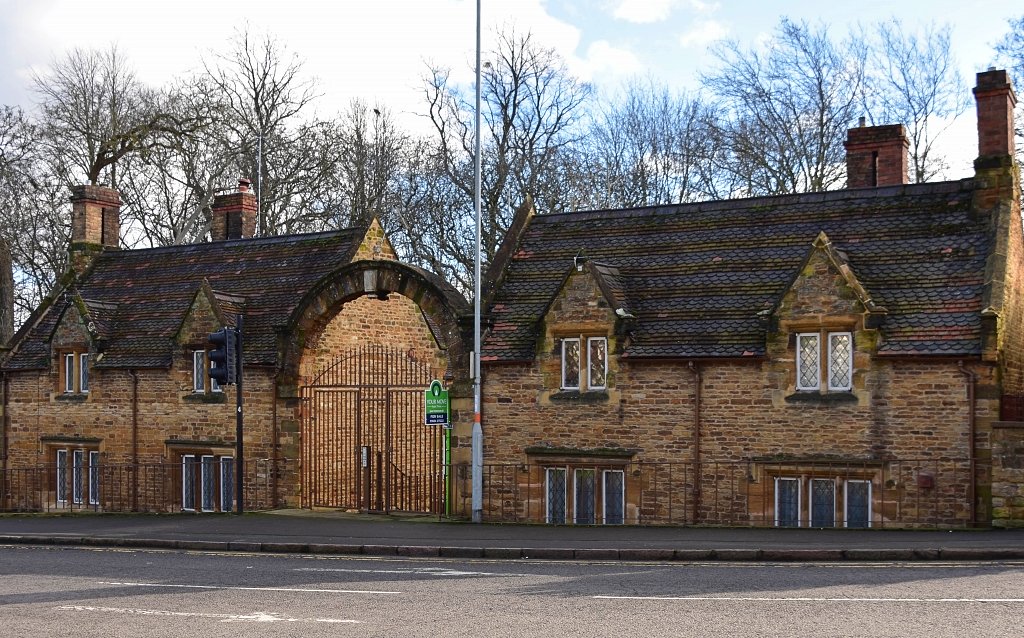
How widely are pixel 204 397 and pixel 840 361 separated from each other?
14.2 meters

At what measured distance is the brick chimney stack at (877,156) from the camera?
2359cm

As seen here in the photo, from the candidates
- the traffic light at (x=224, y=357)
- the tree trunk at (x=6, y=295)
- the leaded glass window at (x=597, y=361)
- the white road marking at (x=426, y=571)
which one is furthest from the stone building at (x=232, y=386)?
the tree trunk at (x=6, y=295)

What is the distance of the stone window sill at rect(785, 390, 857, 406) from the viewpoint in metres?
19.1

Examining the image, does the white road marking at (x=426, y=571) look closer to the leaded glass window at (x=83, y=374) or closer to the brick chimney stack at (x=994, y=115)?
the brick chimney stack at (x=994, y=115)

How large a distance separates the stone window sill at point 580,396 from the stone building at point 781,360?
0.04 metres

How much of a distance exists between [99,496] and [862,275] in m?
18.4

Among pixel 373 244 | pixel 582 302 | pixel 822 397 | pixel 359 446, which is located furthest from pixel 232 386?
pixel 822 397

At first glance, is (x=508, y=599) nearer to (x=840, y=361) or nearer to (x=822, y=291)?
(x=840, y=361)

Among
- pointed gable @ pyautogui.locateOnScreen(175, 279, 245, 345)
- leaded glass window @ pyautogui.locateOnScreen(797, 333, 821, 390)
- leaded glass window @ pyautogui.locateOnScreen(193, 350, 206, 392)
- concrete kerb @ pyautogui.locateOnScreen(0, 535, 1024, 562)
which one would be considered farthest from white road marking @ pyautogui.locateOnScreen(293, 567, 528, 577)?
leaded glass window @ pyautogui.locateOnScreen(193, 350, 206, 392)

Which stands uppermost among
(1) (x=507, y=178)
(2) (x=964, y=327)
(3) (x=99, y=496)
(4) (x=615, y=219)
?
(1) (x=507, y=178)

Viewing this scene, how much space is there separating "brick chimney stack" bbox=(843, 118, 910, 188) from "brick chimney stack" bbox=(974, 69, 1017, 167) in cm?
285

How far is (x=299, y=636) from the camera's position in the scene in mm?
10109

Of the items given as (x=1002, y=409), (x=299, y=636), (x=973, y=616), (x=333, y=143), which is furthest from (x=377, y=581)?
(x=333, y=143)

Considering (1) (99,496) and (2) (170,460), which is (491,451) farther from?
(1) (99,496)
